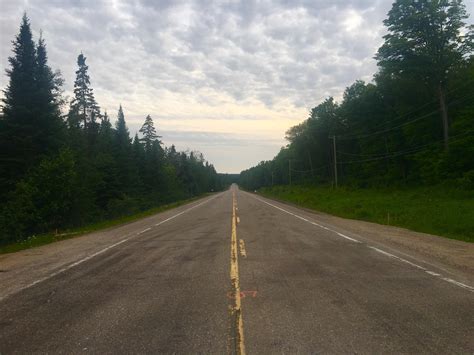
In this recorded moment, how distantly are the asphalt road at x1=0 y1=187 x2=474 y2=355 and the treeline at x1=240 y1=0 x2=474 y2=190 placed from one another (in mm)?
25297

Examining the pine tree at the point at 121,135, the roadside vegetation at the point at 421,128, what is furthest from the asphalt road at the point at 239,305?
the pine tree at the point at 121,135

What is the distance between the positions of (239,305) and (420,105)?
1610 inches

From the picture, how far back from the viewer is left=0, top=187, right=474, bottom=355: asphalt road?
438 centimetres

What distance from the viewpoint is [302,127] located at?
94.9m

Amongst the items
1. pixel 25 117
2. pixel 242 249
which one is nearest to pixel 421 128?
pixel 242 249

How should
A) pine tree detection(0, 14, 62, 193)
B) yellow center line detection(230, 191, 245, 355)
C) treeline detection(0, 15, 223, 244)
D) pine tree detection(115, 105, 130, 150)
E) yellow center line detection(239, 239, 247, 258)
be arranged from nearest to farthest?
yellow center line detection(230, 191, 245, 355), yellow center line detection(239, 239, 247, 258), treeline detection(0, 15, 223, 244), pine tree detection(0, 14, 62, 193), pine tree detection(115, 105, 130, 150)

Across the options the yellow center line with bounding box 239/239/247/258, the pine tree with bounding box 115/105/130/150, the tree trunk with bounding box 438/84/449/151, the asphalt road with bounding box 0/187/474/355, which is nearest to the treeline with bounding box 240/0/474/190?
the tree trunk with bounding box 438/84/449/151

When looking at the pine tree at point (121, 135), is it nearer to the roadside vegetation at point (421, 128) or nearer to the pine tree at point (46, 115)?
the pine tree at point (46, 115)

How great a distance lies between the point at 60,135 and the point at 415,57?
31.3 metres

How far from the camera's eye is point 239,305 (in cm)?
571

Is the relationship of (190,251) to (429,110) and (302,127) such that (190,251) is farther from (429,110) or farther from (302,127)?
(302,127)

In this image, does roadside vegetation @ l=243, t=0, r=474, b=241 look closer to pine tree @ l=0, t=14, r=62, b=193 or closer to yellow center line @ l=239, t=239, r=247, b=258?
yellow center line @ l=239, t=239, r=247, b=258

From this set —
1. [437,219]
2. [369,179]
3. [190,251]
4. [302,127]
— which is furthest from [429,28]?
[302,127]

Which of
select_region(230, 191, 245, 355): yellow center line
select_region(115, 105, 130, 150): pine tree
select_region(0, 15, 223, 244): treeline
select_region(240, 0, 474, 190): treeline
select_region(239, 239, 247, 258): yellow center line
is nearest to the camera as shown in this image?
select_region(230, 191, 245, 355): yellow center line
